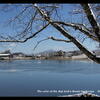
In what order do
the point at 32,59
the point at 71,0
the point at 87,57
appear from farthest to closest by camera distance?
the point at 87,57 → the point at 32,59 → the point at 71,0

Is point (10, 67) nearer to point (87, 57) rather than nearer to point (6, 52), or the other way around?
point (6, 52)

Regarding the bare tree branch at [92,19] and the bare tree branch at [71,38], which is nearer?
the bare tree branch at [92,19]

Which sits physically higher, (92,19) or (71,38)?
(92,19)

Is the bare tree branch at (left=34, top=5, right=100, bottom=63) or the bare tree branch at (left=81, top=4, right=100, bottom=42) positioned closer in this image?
the bare tree branch at (left=81, top=4, right=100, bottom=42)

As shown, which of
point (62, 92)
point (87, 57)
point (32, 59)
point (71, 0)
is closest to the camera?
point (71, 0)

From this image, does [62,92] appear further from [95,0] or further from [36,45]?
[95,0]

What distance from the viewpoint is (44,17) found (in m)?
3.82

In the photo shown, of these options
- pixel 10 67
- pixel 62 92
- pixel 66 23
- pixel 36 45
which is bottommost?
pixel 62 92

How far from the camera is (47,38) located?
3.94 m

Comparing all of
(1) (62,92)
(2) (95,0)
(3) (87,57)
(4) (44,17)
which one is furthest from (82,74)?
(2) (95,0)

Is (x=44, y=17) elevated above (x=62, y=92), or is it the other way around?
(x=44, y=17)

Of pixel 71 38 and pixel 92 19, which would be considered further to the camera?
pixel 71 38

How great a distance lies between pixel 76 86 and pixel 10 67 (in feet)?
2.84

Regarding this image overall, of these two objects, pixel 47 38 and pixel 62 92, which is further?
pixel 47 38
